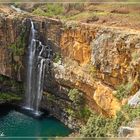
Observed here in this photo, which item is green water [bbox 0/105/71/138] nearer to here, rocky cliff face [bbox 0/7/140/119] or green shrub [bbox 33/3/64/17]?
rocky cliff face [bbox 0/7/140/119]

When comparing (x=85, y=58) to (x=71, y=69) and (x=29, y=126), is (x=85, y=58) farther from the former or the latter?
(x=29, y=126)

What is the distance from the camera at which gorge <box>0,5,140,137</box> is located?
14.0 metres

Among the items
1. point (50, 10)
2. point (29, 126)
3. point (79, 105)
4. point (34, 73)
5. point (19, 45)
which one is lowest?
point (29, 126)

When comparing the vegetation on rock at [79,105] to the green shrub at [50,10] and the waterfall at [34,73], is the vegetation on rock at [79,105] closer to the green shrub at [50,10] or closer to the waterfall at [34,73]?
the waterfall at [34,73]

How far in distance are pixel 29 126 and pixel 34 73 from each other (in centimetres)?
334

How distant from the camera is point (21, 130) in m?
16.8

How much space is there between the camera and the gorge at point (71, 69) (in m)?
14.0

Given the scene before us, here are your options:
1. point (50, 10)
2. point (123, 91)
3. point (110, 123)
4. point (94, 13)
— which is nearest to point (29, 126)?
point (123, 91)

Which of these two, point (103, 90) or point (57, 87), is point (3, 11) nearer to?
point (57, 87)

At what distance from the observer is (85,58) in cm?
1652

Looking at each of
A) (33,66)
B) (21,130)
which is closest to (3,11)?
(33,66)

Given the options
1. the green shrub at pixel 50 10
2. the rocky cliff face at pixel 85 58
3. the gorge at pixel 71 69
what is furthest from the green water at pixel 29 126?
the green shrub at pixel 50 10

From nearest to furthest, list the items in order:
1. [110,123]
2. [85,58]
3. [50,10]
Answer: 1. [110,123]
2. [85,58]
3. [50,10]

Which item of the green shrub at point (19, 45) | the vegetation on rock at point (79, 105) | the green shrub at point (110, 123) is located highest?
the green shrub at point (19, 45)
